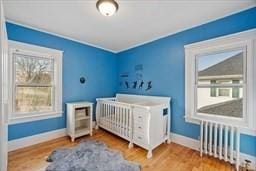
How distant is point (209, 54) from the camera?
2531 mm

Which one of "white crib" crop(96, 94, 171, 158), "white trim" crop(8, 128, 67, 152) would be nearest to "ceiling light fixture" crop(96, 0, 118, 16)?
"white crib" crop(96, 94, 171, 158)

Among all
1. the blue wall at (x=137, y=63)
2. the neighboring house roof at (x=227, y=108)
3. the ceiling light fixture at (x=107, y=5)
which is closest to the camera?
the ceiling light fixture at (x=107, y=5)

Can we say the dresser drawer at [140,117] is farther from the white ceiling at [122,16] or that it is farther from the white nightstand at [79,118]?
the white ceiling at [122,16]

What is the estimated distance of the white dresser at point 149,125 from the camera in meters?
2.39

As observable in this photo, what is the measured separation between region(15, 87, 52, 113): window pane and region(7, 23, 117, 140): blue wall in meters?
0.29

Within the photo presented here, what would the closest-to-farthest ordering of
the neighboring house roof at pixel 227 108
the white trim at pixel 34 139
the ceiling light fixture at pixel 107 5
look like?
the ceiling light fixture at pixel 107 5 → the neighboring house roof at pixel 227 108 → the white trim at pixel 34 139

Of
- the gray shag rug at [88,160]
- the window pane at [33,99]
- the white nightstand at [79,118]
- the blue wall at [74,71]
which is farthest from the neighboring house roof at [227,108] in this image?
the window pane at [33,99]

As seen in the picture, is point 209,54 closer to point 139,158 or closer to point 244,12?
point 244,12

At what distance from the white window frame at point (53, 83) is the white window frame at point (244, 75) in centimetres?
280

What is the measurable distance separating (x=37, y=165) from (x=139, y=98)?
2.40 metres

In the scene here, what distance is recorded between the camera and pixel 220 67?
8.00 feet

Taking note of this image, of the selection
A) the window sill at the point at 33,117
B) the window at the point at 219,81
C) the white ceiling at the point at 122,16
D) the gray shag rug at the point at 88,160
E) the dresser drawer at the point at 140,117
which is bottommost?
the gray shag rug at the point at 88,160

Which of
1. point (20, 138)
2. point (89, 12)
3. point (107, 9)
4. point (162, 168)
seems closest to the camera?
point (107, 9)

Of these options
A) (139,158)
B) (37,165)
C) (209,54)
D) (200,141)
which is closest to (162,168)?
(139,158)
